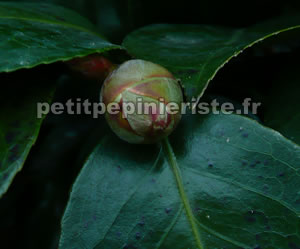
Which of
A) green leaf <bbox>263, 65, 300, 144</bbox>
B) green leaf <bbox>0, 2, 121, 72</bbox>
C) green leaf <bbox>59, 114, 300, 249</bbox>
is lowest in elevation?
green leaf <bbox>59, 114, 300, 249</bbox>

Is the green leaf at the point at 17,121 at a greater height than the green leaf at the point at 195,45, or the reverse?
the green leaf at the point at 195,45

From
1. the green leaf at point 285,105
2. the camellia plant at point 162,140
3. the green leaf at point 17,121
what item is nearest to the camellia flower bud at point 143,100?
the camellia plant at point 162,140

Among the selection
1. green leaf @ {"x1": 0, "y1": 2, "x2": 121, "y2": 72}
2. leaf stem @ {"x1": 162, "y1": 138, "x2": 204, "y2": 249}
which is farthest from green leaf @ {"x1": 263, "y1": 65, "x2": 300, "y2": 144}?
green leaf @ {"x1": 0, "y1": 2, "x2": 121, "y2": 72}

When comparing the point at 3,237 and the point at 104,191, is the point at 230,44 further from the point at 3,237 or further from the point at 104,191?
the point at 3,237

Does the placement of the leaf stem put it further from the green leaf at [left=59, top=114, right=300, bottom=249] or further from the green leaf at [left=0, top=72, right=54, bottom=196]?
the green leaf at [left=0, top=72, right=54, bottom=196]

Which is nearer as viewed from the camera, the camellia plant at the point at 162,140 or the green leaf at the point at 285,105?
the camellia plant at the point at 162,140

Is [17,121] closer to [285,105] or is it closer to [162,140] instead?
[162,140]

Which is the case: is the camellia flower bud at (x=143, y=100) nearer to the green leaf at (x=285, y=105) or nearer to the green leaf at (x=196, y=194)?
the green leaf at (x=196, y=194)
